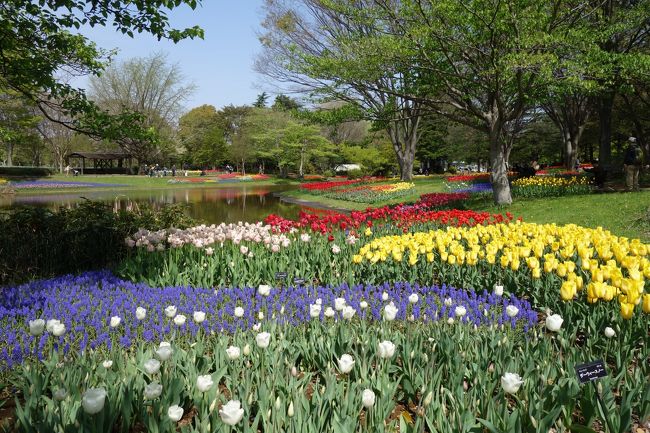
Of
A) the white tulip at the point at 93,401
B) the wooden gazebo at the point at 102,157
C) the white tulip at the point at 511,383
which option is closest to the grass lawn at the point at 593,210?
the white tulip at the point at 511,383

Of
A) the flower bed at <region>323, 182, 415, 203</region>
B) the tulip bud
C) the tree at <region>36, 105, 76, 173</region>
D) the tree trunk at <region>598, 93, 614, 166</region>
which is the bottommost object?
the tulip bud

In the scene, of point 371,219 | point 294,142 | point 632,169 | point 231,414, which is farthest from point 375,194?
point 294,142

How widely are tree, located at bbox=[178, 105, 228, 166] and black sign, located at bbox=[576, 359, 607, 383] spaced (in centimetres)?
6218

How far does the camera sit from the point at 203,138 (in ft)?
209

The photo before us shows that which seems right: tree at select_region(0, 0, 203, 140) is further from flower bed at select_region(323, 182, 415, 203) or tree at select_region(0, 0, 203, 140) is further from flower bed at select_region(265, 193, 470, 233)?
flower bed at select_region(323, 182, 415, 203)

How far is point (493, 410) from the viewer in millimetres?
2350

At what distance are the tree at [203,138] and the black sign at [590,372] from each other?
62.2m

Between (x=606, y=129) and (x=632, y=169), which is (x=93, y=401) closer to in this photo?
(x=632, y=169)

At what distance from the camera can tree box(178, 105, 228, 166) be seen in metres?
62.1

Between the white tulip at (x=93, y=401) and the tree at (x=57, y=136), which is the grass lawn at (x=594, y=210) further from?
the tree at (x=57, y=136)

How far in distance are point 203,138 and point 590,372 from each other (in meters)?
65.4

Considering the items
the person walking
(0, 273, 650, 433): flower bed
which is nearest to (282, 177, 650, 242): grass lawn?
the person walking

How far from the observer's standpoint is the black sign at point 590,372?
217 centimetres

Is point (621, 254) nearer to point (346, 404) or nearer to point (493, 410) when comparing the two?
point (493, 410)
